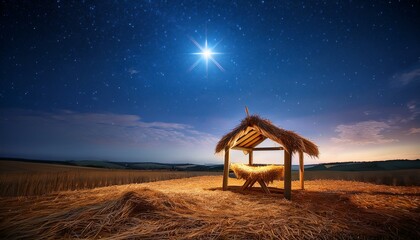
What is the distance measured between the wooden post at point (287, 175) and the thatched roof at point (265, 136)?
24cm

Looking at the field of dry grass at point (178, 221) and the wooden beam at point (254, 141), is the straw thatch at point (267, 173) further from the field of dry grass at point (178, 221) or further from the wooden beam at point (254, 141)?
the wooden beam at point (254, 141)

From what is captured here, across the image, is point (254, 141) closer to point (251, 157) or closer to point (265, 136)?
point (251, 157)

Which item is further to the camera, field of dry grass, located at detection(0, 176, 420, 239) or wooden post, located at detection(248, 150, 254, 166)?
wooden post, located at detection(248, 150, 254, 166)

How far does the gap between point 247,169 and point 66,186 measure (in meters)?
7.47

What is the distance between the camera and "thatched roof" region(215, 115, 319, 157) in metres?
7.61

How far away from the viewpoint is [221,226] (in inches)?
146

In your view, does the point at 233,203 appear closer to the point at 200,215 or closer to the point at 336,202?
the point at 200,215

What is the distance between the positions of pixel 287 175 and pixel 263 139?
3.91 m

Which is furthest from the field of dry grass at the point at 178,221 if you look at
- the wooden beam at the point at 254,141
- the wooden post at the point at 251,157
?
the wooden post at the point at 251,157

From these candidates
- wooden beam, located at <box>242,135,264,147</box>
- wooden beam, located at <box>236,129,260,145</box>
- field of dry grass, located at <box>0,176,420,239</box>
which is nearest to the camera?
field of dry grass, located at <box>0,176,420,239</box>

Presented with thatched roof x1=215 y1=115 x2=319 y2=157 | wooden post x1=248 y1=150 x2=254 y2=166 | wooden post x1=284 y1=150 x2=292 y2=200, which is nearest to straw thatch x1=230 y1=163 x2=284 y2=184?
wooden post x1=284 y1=150 x2=292 y2=200

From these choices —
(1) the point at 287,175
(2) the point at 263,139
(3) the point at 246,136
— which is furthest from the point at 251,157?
(1) the point at 287,175

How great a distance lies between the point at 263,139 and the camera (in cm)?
1125

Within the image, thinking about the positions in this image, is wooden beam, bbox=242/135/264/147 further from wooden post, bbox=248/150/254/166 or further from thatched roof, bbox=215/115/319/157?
wooden post, bbox=248/150/254/166
